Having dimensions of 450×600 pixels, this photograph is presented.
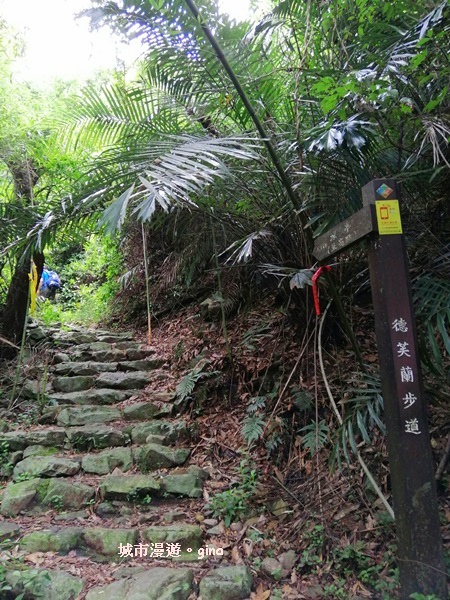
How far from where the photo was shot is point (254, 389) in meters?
3.88

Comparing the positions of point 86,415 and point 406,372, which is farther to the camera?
point 86,415

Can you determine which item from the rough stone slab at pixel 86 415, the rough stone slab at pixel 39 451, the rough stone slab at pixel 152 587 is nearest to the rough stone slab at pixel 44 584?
the rough stone slab at pixel 152 587

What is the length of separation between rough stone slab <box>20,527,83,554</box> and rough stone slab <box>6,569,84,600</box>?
0.90 feet

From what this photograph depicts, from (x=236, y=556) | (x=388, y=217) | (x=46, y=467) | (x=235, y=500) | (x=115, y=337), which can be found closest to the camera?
(x=388, y=217)

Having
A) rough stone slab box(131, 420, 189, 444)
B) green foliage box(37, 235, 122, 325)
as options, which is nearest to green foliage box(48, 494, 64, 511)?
rough stone slab box(131, 420, 189, 444)

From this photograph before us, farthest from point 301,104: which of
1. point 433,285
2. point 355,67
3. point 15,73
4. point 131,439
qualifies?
point 15,73

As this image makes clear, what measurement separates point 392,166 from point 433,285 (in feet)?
2.98

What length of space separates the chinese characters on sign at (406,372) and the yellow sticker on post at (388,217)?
1.48ft

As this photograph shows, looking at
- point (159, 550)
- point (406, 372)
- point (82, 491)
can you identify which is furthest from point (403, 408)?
point (82, 491)

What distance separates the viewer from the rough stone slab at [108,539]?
100 inches

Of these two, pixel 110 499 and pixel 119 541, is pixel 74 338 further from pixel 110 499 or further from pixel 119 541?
pixel 119 541

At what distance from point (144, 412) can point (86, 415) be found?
58 centimetres

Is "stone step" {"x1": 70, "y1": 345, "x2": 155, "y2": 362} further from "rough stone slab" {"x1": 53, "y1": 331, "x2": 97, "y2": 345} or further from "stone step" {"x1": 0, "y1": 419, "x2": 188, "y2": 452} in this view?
"stone step" {"x1": 0, "y1": 419, "x2": 188, "y2": 452}

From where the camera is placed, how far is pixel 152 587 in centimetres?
219
